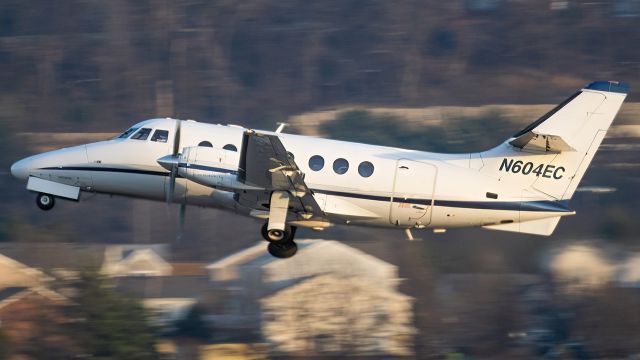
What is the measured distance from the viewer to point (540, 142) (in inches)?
872

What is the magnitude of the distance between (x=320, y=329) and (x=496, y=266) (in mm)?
6751

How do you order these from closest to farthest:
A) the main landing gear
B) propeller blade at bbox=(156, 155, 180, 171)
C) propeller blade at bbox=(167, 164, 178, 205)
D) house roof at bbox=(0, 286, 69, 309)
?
1. propeller blade at bbox=(156, 155, 180, 171)
2. propeller blade at bbox=(167, 164, 178, 205)
3. the main landing gear
4. house roof at bbox=(0, 286, 69, 309)

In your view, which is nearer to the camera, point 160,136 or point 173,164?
point 173,164

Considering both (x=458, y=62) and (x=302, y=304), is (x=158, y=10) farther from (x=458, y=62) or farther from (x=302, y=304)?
(x=302, y=304)

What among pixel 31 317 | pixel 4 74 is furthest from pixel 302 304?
pixel 4 74

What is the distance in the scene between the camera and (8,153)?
75.8m

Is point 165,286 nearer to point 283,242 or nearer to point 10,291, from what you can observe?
point 10,291

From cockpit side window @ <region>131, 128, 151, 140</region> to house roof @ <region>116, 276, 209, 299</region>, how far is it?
1979cm

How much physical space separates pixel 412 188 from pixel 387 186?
1.74 ft

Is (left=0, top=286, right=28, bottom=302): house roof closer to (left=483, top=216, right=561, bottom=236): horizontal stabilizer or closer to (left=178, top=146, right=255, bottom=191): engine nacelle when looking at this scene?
(left=178, top=146, right=255, bottom=191): engine nacelle

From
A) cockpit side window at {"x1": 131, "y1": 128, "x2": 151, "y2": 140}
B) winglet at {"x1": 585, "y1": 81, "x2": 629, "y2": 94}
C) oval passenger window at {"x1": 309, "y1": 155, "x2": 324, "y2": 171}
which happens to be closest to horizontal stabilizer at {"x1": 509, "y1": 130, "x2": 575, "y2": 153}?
winglet at {"x1": 585, "y1": 81, "x2": 629, "y2": 94}

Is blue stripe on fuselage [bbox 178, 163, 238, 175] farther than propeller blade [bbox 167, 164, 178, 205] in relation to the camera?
No

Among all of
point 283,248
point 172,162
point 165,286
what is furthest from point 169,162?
point 165,286

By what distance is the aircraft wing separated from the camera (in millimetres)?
20734
